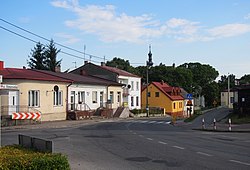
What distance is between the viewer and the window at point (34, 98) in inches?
1395

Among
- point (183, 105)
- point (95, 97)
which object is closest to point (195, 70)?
point (183, 105)

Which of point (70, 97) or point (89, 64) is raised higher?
point (89, 64)

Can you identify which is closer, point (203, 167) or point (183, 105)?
point (203, 167)

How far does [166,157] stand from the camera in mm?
13656

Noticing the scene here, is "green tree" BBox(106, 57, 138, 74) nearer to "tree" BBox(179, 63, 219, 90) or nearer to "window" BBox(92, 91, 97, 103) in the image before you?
"tree" BBox(179, 63, 219, 90)

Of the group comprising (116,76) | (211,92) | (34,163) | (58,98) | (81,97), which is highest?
(116,76)

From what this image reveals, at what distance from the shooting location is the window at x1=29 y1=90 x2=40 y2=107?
3544 cm

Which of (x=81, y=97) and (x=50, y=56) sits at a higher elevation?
(x=50, y=56)

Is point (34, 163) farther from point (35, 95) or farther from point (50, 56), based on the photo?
point (50, 56)

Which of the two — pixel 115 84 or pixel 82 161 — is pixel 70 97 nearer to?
pixel 115 84

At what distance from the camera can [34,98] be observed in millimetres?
35969

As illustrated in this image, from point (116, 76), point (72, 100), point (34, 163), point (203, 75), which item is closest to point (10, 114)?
point (72, 100)

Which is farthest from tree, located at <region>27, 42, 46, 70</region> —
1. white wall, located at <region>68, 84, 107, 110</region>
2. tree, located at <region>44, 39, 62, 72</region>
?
white wall, located at <region>68, 84, 107, 110</region>

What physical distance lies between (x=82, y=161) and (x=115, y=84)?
43.5 metres
